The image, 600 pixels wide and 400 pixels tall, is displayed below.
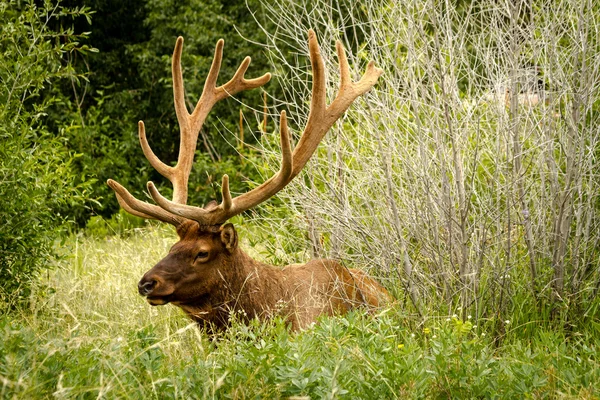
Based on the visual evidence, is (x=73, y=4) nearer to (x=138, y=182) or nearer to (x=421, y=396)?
(x=138, y=182)

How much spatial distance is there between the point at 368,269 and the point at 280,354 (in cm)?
213

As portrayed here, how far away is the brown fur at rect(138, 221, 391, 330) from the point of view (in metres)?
5.05

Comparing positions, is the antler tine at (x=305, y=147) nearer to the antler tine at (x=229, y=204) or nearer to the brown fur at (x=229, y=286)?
the antler tine at (x=229, y=204)

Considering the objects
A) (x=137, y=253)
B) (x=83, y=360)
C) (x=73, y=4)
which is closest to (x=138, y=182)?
(x=73, y=4)

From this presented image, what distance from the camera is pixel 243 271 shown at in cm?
530

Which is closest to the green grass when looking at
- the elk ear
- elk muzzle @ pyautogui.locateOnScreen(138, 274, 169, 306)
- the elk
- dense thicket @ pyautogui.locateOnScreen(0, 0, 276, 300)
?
elk muzzle @ pyautogui.locateOnScreen(138, 274, 169, 306)

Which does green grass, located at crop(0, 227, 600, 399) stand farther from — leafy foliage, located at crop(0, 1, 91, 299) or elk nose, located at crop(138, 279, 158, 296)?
leafy foliage, located at crop(0, 1, 91, 299)

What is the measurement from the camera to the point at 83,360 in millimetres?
3736

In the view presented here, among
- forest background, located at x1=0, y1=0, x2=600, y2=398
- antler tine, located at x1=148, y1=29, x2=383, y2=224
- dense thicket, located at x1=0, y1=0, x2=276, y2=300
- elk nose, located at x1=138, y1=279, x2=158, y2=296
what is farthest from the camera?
dense thicket, located at x1=0, y1=0, x2=276, y2=300

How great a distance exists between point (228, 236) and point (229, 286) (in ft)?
0.93

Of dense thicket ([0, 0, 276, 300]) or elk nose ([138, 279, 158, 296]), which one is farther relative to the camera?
dense thicket ([0, 0, 276, 300])

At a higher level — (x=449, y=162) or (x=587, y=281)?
(x=449, y=162)

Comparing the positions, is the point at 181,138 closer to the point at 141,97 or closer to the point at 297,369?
the point at 297,369

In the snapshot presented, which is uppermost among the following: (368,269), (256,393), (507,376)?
(256,393)
